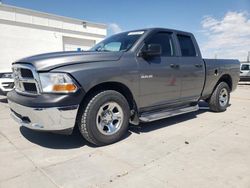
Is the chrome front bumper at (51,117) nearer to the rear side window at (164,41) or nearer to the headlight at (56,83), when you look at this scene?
the headlight at (56,83)

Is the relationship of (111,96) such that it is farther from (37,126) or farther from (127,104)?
(37,126)

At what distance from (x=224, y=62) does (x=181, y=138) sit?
10.3ft

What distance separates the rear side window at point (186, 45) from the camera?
4.66m

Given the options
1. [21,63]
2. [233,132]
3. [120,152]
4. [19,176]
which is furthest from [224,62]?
[19,176]

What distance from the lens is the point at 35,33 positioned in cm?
1439

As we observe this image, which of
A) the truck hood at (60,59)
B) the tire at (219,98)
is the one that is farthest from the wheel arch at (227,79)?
the truck hood at (60,59)

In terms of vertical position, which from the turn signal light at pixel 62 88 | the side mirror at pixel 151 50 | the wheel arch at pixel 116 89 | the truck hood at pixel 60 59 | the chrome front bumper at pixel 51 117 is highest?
the side mirror at pixel 151 50

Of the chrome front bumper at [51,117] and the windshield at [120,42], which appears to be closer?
the chrome front bumper at [51,117]

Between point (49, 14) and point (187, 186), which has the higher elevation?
point (49, 14)

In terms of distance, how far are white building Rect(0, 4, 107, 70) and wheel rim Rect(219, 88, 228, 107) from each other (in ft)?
31.6

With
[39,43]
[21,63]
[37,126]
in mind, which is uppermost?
[39,43]

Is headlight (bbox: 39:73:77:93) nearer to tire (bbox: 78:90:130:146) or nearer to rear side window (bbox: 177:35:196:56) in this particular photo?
tire (bbox: 78:90:130:146)

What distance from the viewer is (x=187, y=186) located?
2238mm

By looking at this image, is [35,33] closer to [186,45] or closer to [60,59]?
[186,45]
